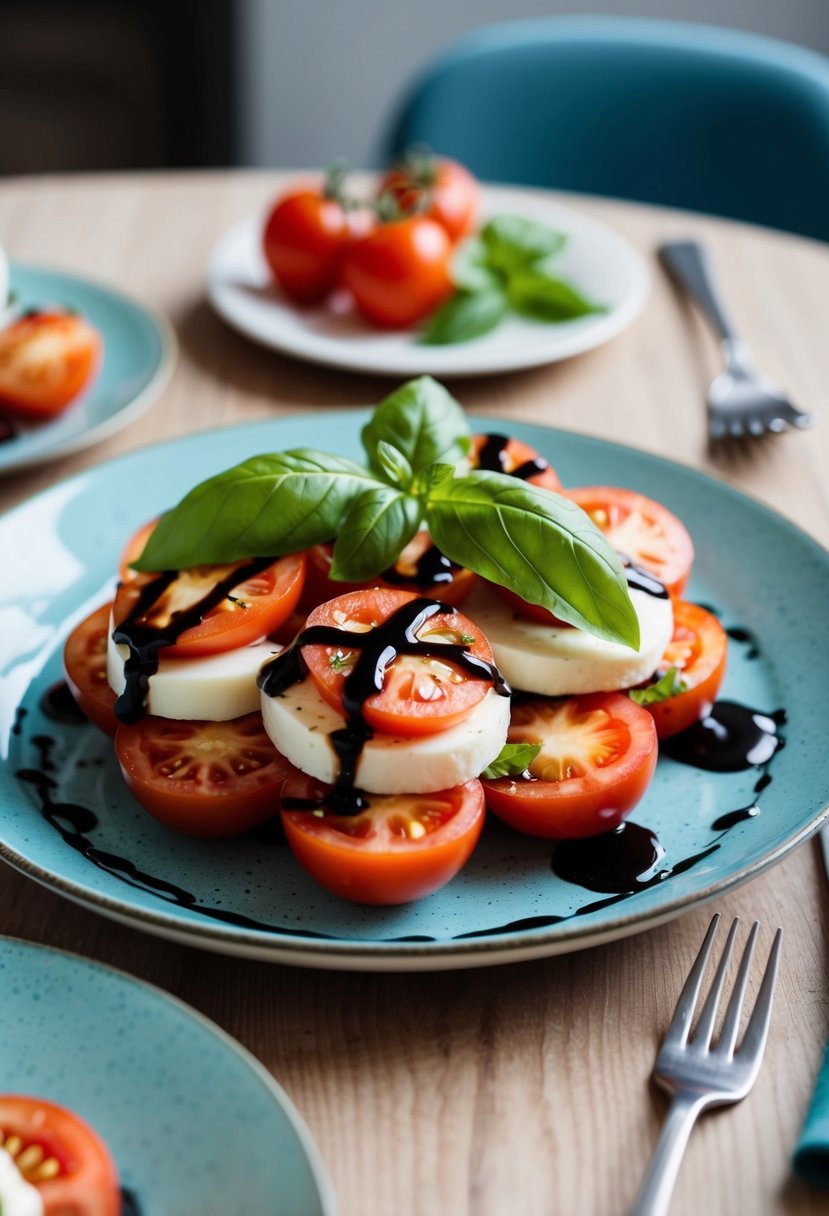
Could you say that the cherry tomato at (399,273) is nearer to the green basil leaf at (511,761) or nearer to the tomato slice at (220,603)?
the tomato slice at (220,603)

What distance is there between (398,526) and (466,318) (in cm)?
101

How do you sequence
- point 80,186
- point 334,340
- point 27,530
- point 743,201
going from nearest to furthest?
point 27,530, point 334,340, point 80,186, point 743,201

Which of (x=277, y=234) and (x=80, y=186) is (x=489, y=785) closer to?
(x=277, y=234)

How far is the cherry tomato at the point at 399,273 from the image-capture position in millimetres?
2170

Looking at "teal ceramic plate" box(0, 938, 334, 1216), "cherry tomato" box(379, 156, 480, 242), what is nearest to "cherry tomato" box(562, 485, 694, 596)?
"teal ceramic plate" box(0, 938, 334, 1216)

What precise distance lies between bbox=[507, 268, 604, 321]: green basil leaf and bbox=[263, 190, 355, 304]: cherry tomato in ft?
1.06

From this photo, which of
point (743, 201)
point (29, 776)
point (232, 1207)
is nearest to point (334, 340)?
point (29, 776)

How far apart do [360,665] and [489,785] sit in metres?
0.17

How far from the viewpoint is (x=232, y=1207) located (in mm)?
808

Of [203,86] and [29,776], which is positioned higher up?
[29,776]

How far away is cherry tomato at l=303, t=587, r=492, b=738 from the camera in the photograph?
104cm

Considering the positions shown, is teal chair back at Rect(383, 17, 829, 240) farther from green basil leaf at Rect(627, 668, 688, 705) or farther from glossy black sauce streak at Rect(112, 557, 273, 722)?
glossy black sauce streak at Rect(112, 557, 273, 722)

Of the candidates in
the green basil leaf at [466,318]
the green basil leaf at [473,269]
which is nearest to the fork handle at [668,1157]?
the green basil leaf at [466,318]

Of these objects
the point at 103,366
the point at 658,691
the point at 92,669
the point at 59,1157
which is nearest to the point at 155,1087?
the point at 59,1157
